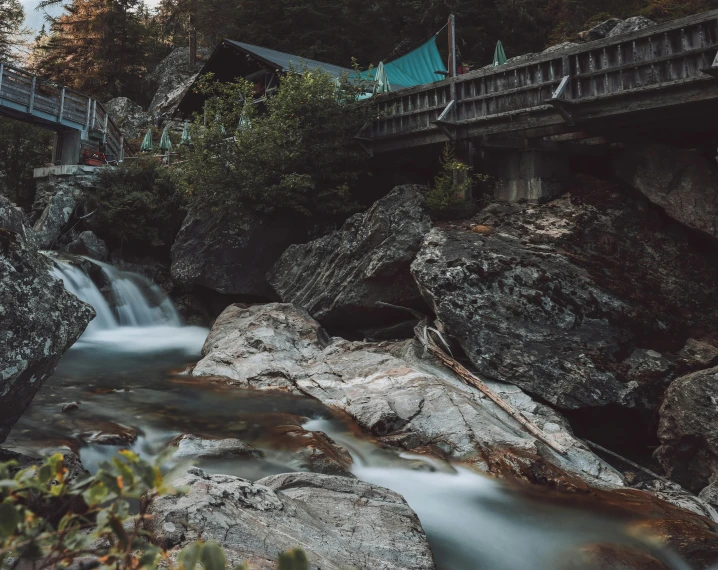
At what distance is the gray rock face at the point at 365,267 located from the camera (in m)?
11.1

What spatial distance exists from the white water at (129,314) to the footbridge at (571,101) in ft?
25.4

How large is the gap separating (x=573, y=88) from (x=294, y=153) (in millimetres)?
6515

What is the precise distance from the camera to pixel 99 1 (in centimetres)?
3562

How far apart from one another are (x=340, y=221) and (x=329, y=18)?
22373 millimetres

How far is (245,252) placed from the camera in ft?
46.5

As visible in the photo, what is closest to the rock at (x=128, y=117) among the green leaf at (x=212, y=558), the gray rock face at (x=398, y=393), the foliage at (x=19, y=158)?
the foliage at (x=19, y=158)

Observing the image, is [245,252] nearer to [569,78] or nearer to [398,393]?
[398,393]

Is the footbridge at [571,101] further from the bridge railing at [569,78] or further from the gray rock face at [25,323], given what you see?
the gray rock face at [25,323]

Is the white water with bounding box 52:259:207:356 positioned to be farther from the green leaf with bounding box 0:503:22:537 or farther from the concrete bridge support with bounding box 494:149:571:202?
the green leaf with bounding box 0:503:22:537

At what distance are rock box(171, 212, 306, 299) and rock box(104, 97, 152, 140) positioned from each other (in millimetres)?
24684

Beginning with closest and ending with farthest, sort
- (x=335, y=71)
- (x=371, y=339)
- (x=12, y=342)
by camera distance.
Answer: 1. (x=12, y=342)
2. (x=371, y=339)
3. (x=335, y=71)

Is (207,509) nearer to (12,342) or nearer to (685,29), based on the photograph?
(12,342)

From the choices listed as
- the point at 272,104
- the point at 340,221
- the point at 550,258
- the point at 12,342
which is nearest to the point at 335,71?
the point at 272,104

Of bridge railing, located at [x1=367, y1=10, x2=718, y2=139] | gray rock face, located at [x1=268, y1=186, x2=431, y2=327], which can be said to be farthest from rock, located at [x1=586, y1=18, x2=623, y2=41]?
gray rock face, located at [x1=268, y1=186, x2=431, y2=327]
